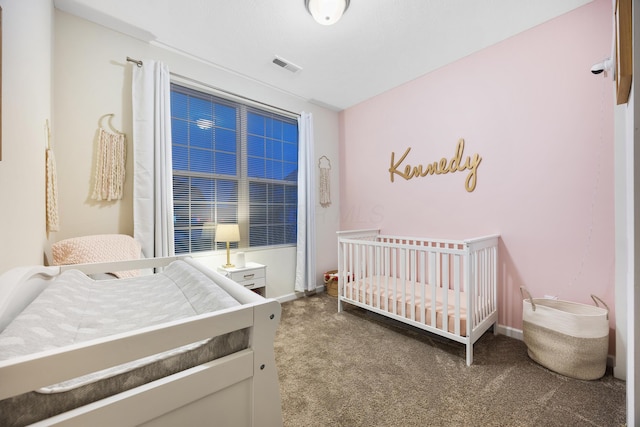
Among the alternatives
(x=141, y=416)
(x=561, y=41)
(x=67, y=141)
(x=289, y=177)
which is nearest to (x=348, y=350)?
(x=141, y=416)

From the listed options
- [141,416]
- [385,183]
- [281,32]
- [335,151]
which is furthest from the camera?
[335,151]

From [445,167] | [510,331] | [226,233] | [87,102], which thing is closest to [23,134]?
[87,102]

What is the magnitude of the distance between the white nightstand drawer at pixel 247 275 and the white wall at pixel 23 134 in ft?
4.18

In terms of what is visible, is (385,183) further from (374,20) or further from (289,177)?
(374,20)

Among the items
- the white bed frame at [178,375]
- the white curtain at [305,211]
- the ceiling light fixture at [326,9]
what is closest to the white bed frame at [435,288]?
the white curtain at [305,211]

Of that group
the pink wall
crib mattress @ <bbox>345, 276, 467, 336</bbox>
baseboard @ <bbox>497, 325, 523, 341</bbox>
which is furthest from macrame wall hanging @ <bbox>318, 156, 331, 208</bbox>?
baseboard @ <bbox>497, 325, 523, 341</bbox>

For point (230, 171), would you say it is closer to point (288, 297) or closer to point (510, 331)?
point (288, 297)

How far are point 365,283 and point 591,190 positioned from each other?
1817 millimetres

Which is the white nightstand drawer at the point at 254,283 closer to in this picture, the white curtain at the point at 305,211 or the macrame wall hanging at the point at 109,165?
the white curtain at the point at 305,211

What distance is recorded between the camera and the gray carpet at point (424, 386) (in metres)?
1.29

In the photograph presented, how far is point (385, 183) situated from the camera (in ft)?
10.1

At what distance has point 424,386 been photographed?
4.98 ft

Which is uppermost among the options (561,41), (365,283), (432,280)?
(561,41)

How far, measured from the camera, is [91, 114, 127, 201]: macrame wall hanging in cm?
192
